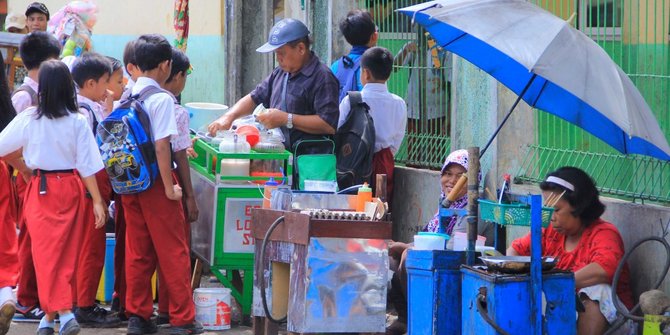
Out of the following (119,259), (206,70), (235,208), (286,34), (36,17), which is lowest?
(119,259)

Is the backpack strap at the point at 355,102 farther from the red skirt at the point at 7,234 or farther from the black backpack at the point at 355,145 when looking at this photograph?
the red skirt at the point at 7,234

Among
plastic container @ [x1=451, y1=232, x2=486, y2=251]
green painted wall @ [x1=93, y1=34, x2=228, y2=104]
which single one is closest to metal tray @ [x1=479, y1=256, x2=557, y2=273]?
plastic container @ [x1=451, y1=232, x2=486, y2=251]

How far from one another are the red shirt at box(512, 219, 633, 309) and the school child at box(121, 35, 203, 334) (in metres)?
2.15

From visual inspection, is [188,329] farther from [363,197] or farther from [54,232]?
[363,197]

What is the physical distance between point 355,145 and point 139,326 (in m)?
1.90

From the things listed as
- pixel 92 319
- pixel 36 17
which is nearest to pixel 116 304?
pixel 92 319

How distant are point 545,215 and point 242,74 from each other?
29.0 ft

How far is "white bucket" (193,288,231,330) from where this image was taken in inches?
300

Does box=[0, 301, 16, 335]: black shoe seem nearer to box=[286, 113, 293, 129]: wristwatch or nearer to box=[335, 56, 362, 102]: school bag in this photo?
box=[286, 113, 293, 129]: wristwatch

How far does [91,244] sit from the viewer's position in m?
7.75

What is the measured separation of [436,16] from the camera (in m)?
6.03

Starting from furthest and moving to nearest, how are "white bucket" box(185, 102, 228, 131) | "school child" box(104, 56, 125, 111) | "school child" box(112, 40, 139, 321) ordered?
"white bucket" box(185, 102, 228, 131) → "school child" box(104, 56, 125, 111) → "school child" box(112, 40, 139, 321)

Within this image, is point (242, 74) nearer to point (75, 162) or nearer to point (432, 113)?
point (432, 113)

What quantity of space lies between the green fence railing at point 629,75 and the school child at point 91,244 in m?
2.93
